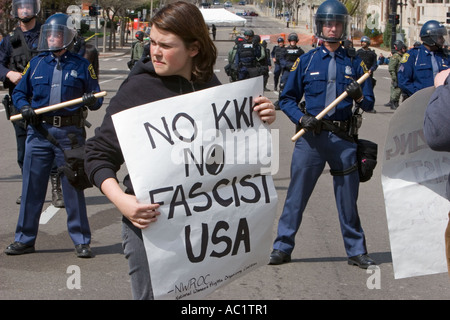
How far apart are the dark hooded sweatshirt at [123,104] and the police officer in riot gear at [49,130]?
3.28 metres

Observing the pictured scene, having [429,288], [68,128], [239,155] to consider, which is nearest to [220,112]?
[239,155]

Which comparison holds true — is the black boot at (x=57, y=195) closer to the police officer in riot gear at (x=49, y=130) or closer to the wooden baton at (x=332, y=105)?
the police officer in riot gear at (x=49, y=130)

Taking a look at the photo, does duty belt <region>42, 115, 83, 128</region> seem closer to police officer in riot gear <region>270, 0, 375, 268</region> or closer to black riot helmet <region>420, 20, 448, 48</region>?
police officer in riot gear <region>270, 0, 375, 268</region>

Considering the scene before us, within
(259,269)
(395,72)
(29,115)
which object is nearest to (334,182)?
(259,269)

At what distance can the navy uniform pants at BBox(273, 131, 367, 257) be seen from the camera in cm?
647

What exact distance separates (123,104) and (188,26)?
404mm

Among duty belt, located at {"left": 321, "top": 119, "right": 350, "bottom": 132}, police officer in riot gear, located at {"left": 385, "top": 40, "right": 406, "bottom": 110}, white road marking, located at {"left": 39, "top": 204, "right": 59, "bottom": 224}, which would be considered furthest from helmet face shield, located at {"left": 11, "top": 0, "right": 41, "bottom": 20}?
police officer in riot gear, located at {"left": 385, "top": 40, "right": 406, "bottom": 110}

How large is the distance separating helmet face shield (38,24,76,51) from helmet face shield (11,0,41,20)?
5.45 feet

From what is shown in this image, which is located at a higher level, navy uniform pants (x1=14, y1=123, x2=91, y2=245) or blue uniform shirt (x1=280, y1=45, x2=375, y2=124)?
blue uniform shirt (x1=280, y1=45, x2=375, y2=124)

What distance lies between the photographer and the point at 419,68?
966 centimetres

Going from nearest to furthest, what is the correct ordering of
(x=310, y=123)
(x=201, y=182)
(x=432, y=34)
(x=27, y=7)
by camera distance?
(x=201, y=182)
(x=310, y=123)
(x=27, y=7)
(x=432, y=34)

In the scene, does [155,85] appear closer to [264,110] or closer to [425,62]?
[264,110]

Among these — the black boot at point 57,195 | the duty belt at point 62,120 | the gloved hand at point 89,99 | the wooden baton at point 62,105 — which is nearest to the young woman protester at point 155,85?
the wooden baton at point 62,105

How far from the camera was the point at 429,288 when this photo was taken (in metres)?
5.98
